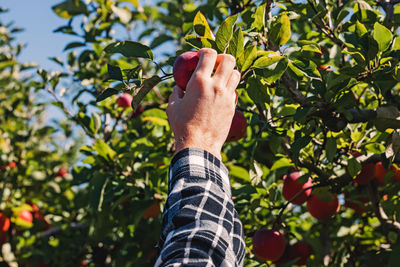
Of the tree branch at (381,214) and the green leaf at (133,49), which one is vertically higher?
the green leaf at (133,49)

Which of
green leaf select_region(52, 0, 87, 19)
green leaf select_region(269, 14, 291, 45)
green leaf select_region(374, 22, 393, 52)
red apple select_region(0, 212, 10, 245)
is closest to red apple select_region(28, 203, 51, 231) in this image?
red apple select_region(0, 212, 10, 245)

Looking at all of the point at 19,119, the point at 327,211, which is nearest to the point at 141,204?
the point at 327,211

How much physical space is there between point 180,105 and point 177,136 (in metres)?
0.08

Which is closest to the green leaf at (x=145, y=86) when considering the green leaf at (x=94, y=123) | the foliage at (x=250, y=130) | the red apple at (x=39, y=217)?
the foliage at (x=250, y=130)

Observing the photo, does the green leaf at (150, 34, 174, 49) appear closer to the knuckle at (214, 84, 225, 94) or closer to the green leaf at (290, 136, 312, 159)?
the green leaf at (290, 136, 312, 159)

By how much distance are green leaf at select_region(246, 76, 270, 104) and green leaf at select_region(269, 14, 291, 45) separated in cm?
16

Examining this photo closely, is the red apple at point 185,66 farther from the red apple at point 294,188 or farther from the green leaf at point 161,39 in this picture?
the green leaf at point 161,39

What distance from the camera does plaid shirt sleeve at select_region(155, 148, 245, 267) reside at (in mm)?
826

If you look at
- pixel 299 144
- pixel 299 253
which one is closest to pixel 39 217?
pixel 299 253

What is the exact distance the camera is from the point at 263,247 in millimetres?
1762

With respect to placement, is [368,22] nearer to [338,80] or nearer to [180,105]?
[338,80]

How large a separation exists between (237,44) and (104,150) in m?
1.13

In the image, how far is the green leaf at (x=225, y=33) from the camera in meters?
1.15

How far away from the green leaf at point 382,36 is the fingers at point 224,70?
0.56 metres
